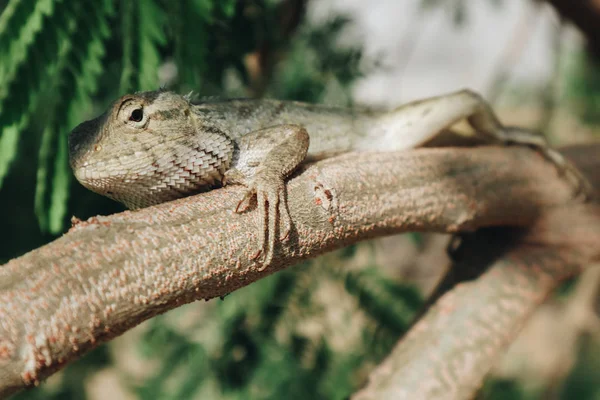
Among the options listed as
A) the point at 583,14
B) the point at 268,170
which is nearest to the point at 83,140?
the point at 268,170

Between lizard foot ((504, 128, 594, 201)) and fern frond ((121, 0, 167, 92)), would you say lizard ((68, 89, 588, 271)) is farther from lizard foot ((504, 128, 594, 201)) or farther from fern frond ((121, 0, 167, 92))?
lizard foot ((504, 128, 594, 201))

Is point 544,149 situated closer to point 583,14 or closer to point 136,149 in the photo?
point 583,14

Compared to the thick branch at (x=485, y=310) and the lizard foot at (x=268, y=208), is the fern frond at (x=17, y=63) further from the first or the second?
the thick branch at (x=485, y=310)

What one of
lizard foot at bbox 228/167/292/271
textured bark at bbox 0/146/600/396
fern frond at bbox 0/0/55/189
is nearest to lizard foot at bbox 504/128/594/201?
textured bark at bbox 0/146/600/396

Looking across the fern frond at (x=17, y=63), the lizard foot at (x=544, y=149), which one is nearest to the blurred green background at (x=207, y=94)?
the fern frond at (x=17, y=63)

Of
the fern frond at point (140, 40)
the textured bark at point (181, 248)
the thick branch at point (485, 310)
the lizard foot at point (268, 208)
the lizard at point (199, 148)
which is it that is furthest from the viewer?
the thick branch at point (485, 310)

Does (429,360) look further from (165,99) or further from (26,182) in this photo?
(26,182)
